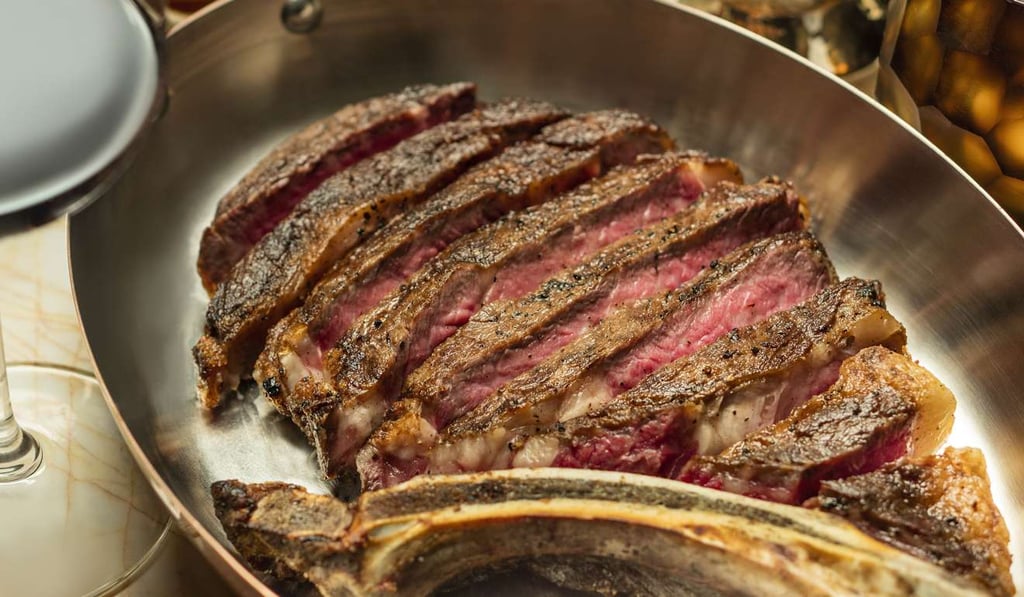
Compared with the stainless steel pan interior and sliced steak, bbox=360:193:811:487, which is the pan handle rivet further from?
sliced steak, bbox=360:193:811:487

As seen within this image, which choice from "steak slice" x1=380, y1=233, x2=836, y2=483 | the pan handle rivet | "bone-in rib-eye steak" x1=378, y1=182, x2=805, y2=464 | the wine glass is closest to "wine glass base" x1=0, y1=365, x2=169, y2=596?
the wine glass

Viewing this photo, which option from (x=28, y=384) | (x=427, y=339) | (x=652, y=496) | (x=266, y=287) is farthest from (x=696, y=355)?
(x=28, y=384)

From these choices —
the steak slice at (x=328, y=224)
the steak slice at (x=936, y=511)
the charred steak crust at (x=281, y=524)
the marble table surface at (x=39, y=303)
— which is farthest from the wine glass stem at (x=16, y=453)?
the steak slice at (x=936, y=511)

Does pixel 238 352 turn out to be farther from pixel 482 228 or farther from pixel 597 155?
pixel 597 155

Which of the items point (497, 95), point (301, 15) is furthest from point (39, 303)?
point (497, 95)

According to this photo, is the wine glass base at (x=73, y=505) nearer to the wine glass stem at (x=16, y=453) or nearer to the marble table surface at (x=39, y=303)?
the wine glass stem at (x=16, y=453)

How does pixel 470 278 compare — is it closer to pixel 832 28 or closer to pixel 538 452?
pixel 538 452
